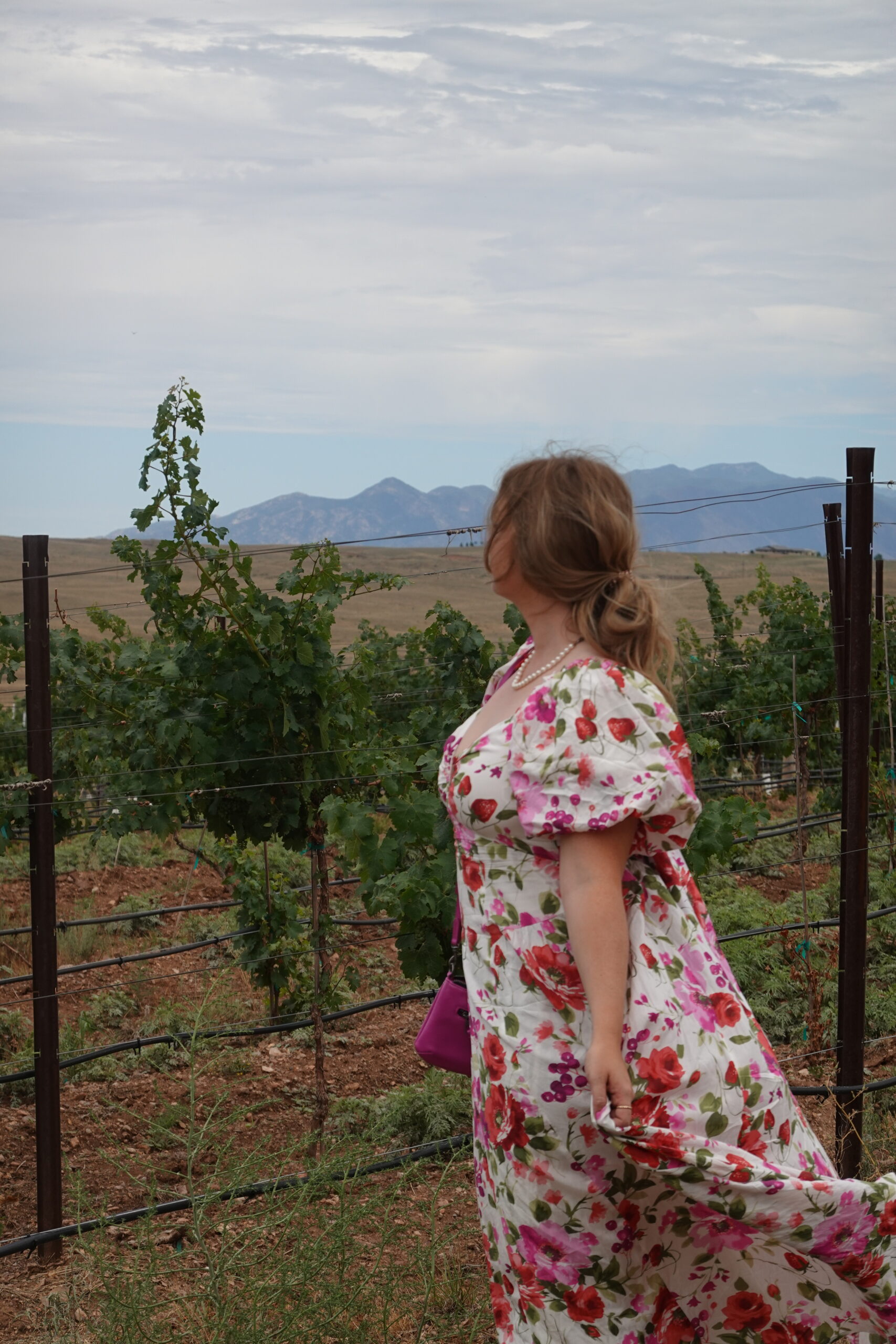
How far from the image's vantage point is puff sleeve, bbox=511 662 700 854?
1536 millimetres

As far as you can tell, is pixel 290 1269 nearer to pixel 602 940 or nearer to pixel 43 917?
pixel 602 940

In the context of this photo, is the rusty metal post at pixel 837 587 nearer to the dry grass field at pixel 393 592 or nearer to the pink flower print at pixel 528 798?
the pink flower print at pixel 528 798

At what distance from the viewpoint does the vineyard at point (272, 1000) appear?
231 cm

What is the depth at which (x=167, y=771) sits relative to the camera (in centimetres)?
373

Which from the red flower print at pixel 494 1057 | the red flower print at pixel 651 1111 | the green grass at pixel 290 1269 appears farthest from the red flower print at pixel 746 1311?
the green grass at pixel 290 1269

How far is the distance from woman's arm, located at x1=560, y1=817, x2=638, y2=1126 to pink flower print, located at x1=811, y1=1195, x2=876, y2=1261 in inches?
12.5

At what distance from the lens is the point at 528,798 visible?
5.17 ft

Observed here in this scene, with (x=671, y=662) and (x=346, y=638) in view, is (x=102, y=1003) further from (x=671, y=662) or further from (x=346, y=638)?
(x=346, y=638)

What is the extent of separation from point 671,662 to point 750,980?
14.1ft

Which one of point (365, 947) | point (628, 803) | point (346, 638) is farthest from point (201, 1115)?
point (346, 638)

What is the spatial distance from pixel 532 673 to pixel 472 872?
0.31 meters

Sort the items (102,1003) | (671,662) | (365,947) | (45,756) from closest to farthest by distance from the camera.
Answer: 1. (671,662)
2. (45,756)
3. (102,1003)
4. (365,947)

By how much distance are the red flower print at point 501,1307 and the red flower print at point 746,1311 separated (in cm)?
32

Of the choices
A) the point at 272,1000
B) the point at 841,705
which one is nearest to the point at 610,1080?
the point at 841,705
